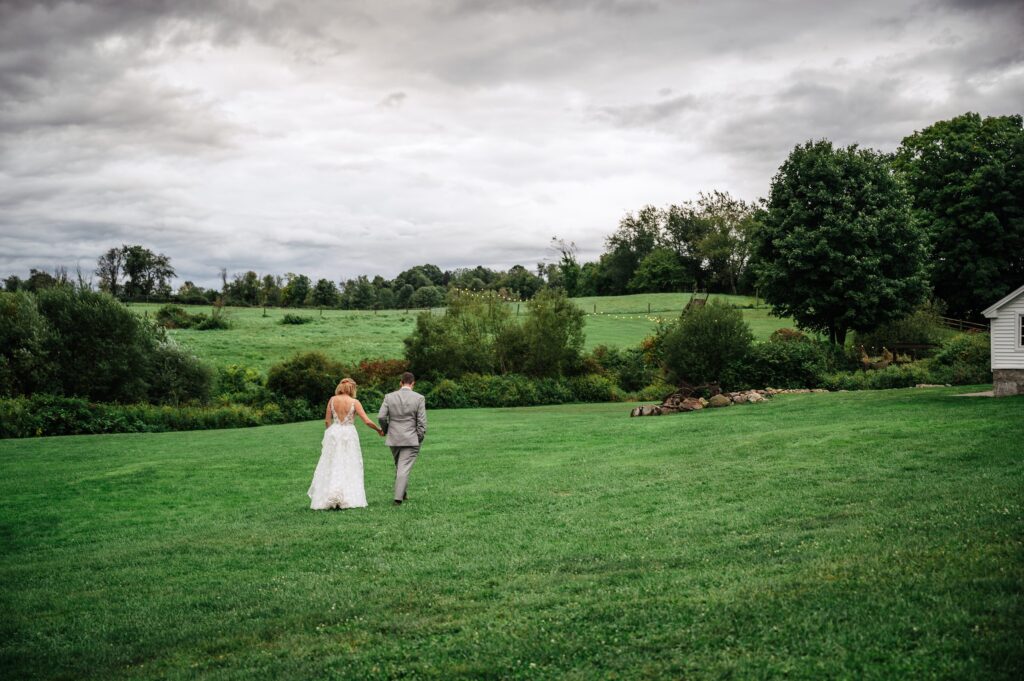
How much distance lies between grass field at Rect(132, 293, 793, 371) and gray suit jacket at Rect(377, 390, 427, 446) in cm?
3855

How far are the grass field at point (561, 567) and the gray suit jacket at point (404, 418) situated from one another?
1.38 m

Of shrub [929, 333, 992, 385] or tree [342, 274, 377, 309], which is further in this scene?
tree [342, 274, 377, 309]

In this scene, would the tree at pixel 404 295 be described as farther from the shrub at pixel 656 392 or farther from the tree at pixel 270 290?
the shrub at pixel 656 392

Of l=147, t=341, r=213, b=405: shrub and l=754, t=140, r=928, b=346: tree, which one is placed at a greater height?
l=754, t=140, r=928, b=346: tree

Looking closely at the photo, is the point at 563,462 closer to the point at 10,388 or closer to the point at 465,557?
the point at 465,557

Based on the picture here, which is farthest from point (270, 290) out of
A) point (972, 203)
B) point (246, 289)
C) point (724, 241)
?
point (972, 203)

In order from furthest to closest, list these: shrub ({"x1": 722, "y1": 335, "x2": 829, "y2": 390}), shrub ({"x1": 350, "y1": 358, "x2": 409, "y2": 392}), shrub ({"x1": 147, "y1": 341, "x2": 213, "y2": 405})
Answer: shrub ({"x1": 350, "y1": 358, "x2": 409, "y2": 392}), shrub ({"x1": 147, "y1": 341, "x2": 213, "y2": 405}), shrub ({"x1": 722, "y1": 335, "x2": 829, "y2": 390})

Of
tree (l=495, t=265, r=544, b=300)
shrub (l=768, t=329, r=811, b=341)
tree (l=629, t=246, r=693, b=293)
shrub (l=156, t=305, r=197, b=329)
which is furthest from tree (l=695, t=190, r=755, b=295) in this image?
shrub (l=156, t=305, r=197, b=329)

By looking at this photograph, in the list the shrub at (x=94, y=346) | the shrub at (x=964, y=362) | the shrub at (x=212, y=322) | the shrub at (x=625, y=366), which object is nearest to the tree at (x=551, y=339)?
the shrub at (x=625, y=366)

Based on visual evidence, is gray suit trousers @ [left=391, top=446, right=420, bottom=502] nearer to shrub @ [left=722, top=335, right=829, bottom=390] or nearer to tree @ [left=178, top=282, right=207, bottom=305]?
shrub @ [left=722, top=335, right=829, bottom=390]

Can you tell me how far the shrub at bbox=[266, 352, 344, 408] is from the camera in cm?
4347

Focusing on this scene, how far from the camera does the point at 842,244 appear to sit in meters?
44.4

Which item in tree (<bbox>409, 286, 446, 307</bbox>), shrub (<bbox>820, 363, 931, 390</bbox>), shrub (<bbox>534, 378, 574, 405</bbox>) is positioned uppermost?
tree (<bbox>409, 286, 446, 307</bbox>)

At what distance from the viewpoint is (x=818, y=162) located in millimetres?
45562
